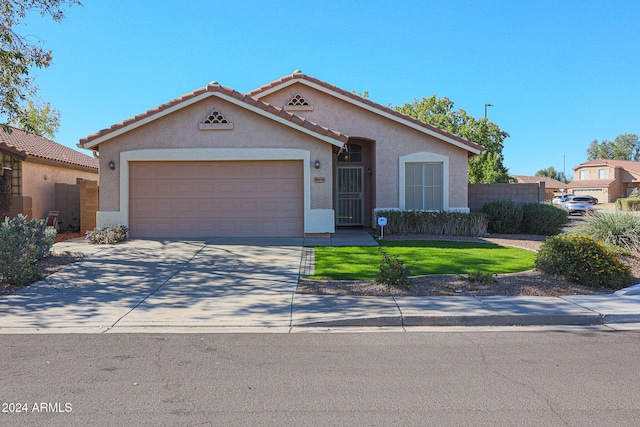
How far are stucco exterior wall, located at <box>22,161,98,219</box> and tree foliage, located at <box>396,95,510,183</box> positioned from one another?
862 inches

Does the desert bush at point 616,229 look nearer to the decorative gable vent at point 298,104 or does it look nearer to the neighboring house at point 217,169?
the neighboring house at point 217,169

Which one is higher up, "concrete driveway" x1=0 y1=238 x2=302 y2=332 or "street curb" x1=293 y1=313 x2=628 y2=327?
"concrete driveway" x1=0 y1=238 x2=302 y2=332

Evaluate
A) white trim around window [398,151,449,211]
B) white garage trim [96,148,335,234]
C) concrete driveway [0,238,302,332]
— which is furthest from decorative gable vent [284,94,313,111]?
concrete driveway [0,238,302,332]

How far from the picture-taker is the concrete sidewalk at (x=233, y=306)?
724cm

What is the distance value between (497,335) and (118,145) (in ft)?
40.2

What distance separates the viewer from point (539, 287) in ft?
30.7

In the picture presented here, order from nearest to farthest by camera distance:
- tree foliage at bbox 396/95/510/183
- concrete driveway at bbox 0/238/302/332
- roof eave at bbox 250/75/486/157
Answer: concrete driveway at bbox 0/238/302/332, roof eave at bbox 250/75/486/157, tree foliage at bbox 396/95/510/183

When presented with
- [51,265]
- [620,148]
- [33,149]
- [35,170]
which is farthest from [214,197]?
[620,148]

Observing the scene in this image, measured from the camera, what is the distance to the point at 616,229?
13.1 m

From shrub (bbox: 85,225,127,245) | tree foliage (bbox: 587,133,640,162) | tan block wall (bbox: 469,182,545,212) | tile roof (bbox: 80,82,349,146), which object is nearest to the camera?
shrub (bbox: 85,225,127,245)

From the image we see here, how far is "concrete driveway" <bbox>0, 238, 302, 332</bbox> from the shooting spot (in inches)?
289

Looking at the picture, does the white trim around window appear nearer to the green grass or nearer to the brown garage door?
the green grass

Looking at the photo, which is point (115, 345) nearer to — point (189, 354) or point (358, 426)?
point (189, 354)

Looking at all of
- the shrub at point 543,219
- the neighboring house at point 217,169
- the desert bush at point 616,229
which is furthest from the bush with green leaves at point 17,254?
the shrub at point 543,219
